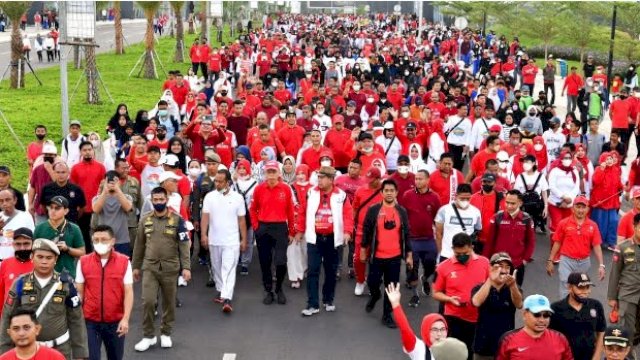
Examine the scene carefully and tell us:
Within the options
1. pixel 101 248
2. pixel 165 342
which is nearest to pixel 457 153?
pixel 165 342

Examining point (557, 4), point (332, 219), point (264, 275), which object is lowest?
point (264, 275)

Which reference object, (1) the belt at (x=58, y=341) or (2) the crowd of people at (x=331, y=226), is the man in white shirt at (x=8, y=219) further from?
(1) the belt at (x=58, y=341)

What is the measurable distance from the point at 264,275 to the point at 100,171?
2647 millimetres

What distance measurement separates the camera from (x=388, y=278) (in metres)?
9.81

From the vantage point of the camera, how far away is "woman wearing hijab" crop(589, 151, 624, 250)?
1302cm

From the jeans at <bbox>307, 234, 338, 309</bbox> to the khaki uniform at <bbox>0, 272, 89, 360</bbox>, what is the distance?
383cm

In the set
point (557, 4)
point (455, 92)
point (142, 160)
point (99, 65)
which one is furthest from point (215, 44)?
point (142, 160)

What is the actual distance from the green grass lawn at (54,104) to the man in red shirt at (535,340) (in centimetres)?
1286

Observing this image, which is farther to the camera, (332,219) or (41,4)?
(41,4)

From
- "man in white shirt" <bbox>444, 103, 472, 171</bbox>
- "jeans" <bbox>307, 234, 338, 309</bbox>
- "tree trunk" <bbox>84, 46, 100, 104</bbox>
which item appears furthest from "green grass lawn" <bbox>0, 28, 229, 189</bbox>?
Answer: "jeans" <bbox>307, 234, 338, 309</bbox>

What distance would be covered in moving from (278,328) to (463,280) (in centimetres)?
285

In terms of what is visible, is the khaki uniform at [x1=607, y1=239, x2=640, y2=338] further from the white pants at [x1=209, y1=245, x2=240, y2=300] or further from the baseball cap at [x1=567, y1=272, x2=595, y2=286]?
the white pants at [x1=209, y1=245, x2=240, y2=300]

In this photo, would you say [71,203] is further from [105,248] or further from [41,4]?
[41,4]

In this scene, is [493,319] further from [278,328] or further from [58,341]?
[58,341]
